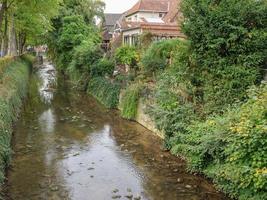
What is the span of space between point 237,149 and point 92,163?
665 centimetres

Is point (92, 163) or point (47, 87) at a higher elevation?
point (47, 87)

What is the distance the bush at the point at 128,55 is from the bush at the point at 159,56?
4.28 metres

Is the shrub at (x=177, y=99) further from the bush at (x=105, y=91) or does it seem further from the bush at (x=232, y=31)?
the bush at (x=105, y=91)

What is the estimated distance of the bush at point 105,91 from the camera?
2712 centimetres

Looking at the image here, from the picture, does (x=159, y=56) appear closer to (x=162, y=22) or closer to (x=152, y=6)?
(x=162, y=22)

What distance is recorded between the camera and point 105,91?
28.9 m

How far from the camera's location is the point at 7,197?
12.1m

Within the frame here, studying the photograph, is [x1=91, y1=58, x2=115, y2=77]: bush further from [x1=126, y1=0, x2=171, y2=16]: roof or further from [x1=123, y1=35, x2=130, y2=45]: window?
[x1=126, y1=0, x2=171, y2=16]: roof

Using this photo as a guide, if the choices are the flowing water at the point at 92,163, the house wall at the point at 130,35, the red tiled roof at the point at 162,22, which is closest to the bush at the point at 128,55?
the red tiled roof at the point at 162,22

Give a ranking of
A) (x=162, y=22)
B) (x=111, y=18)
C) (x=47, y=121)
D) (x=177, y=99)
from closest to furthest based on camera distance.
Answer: (x=177, y=99) → (x=47, y=121) → (x=162, y=22) → (x=111, y=18)

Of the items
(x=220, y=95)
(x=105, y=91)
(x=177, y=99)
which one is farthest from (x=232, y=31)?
(x=105, y=91)

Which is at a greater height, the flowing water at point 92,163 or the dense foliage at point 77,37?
the dense foliage at point 77,37

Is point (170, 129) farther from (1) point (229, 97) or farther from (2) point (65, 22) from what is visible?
(2) point (65, 22)

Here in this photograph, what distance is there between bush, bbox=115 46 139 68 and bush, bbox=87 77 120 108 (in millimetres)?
1839
